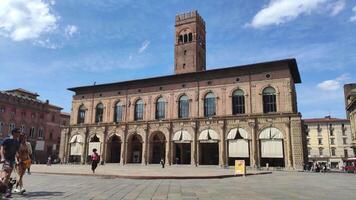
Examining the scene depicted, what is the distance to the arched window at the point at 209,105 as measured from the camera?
38.7 metres

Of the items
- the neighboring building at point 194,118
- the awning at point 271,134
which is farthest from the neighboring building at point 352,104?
the awning at point 271,134

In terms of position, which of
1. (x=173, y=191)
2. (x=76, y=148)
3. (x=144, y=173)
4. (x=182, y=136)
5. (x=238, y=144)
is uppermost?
(x=182, y=136)

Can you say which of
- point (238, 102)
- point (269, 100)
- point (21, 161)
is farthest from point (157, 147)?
point (21, 161)

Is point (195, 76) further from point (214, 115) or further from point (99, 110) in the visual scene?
point (99, 110)

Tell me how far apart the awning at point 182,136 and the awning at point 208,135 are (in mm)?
1654

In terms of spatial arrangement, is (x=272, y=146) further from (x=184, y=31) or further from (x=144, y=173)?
(x=184, y=31)

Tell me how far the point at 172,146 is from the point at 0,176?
107ft

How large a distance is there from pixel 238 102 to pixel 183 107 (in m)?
7.60

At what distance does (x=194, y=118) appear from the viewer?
38812 millimetres

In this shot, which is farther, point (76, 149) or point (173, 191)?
point (76, 149)

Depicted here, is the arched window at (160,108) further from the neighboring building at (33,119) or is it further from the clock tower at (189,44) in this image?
the neighboring building at (33,119)

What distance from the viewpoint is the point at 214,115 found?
38250 millimetres

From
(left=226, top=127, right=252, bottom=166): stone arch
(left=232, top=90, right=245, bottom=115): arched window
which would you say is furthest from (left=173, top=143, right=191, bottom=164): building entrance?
(left=232, top=90, right=245, bottom=115): arched window

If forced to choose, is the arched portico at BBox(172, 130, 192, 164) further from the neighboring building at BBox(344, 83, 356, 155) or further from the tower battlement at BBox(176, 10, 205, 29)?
the neighboring building at BBox(344, 83, 356, 155)
